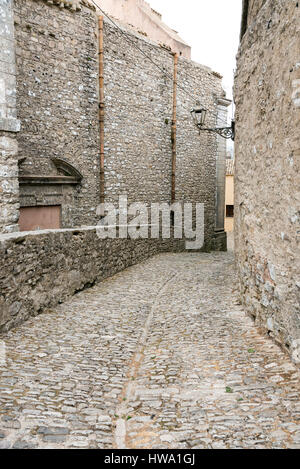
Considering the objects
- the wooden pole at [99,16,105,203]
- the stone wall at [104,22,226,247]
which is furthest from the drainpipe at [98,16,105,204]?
the stone wall at [104,22,226,247]

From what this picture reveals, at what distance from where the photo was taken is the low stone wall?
15.3 ft

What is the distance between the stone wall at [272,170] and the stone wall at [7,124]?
433cm

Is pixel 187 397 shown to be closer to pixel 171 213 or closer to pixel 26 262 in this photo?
pixel 26 262

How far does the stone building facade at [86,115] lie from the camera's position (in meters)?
9.23

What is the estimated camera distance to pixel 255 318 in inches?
187

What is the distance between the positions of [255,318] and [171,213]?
969 centimetres

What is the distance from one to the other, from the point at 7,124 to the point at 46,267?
3237mm

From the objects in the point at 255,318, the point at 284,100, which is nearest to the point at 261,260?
the point at 255,318

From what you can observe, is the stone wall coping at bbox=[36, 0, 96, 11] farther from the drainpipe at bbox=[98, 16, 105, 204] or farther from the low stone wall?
the low stone wall

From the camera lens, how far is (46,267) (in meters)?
5.58

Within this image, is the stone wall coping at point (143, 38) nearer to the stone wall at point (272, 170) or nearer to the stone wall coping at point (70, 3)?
the stone wall coping at point (70, 3)

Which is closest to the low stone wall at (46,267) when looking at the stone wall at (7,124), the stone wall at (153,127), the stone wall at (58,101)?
the stone wall at (7,124)

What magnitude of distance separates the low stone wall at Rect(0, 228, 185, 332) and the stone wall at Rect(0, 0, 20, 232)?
158 centimetres

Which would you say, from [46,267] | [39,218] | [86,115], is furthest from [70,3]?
[46,267]
